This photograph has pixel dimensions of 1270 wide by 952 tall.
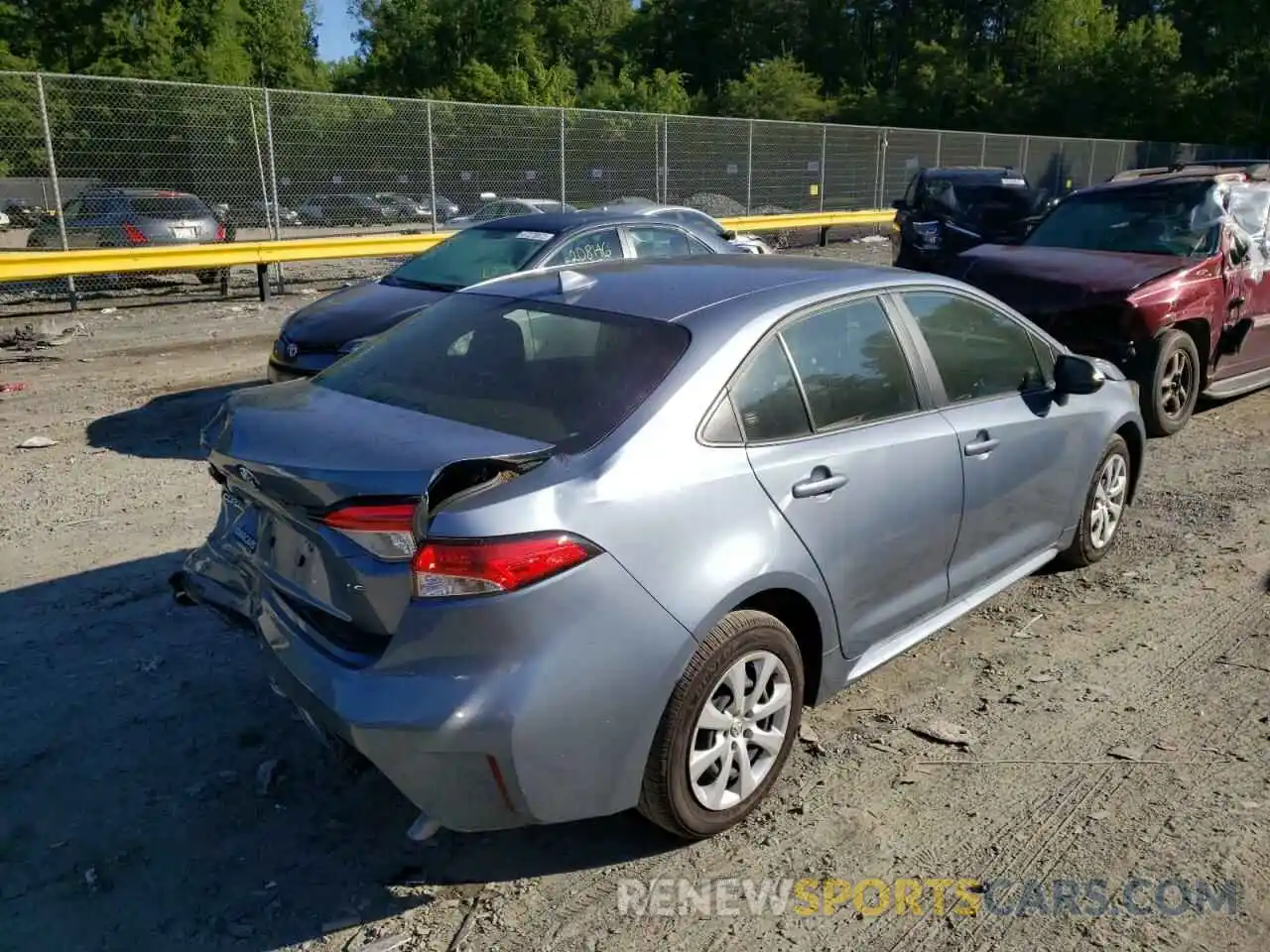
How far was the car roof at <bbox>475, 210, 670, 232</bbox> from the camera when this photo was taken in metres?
8.09

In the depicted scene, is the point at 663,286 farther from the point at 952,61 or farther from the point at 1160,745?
the point at 952,61

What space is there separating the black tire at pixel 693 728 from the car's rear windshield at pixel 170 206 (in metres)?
12.7

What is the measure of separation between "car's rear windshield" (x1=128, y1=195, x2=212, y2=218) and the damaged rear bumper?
1236 centimetres

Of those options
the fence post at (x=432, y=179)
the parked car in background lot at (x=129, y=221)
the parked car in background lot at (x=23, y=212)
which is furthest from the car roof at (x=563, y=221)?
the fence post at (x=432, y=179)

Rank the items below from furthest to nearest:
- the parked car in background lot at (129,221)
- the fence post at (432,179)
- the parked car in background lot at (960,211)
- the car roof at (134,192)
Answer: the fence post at (432,179) → the parked car in background lot at (960,211) → the car roof at (134,192) → the parked car in background lot at (129,221)

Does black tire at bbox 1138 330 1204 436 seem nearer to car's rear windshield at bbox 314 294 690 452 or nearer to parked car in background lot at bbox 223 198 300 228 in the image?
car's rear windshield at bbox 314 294 690 452

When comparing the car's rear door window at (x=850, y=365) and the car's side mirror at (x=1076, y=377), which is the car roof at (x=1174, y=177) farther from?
the car's rear door window at (x=850, y=365)

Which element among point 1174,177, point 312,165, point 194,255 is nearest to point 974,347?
point 1174,177

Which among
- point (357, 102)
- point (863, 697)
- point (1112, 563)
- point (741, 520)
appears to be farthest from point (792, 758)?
point (357, 102)

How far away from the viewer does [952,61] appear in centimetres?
5344

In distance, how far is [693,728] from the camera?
2.86m

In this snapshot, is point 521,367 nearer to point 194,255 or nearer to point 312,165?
point 194,255

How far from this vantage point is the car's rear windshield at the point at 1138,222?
7809 millimetres

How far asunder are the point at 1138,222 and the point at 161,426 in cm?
→ 758
